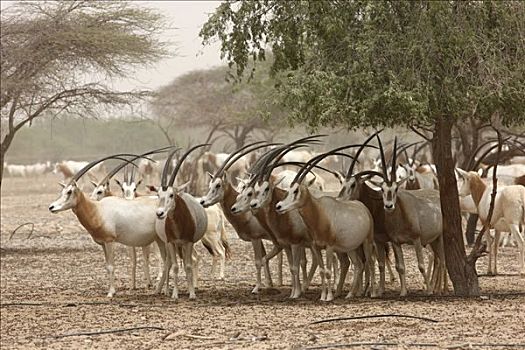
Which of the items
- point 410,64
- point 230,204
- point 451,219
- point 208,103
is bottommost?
point 451,219

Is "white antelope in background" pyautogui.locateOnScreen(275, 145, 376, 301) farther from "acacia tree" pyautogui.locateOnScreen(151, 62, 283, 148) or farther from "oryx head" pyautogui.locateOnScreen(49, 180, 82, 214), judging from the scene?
"acacia tree" pyautogui.locateOnScreen(151, 62, 283, 148)

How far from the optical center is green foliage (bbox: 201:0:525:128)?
10.3 m

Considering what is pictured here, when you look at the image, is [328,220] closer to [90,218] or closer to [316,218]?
[316,218]

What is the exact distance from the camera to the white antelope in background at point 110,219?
12.5m

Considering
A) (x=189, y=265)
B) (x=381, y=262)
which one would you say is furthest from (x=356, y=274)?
(x=189, y=265)

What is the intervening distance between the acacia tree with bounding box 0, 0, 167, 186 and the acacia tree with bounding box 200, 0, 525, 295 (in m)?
8.12

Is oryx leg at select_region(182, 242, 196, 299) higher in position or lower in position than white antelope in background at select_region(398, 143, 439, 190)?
lower

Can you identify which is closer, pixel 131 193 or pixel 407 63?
pixel 407 63

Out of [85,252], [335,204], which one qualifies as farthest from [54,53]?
[335,204]

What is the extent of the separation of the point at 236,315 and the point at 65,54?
9.36 meters

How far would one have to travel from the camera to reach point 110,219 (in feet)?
41.3

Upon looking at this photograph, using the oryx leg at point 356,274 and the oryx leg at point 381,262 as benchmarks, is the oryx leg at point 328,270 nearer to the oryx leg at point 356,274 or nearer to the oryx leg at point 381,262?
the oryx leg at point 356,274

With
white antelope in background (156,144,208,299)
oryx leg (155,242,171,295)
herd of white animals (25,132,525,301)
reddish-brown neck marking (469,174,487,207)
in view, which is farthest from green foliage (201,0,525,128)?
reddish-brown neck marking (469,174,487,207)

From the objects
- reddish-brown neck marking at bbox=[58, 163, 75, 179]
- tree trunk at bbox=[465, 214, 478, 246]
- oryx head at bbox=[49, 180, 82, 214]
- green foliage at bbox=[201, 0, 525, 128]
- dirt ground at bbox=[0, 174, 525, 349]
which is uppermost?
green foliage at bbox=[201, 0, 525, 128]
